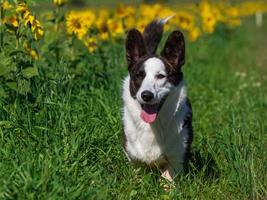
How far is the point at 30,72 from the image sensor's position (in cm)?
552

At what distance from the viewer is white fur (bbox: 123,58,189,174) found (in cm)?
518

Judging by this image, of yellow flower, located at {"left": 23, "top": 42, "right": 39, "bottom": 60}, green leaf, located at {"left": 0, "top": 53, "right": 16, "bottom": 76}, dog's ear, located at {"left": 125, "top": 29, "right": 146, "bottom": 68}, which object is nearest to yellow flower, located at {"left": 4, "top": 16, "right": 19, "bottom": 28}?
yellow flower, located at {"left": 23, "top": 42, "right": 39, "bottom": 60}

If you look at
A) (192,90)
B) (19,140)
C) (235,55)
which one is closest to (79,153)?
(19,140)

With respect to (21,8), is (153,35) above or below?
below

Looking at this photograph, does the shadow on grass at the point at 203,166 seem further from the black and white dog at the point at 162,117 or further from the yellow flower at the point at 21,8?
the yellow flower at the point at 21,8

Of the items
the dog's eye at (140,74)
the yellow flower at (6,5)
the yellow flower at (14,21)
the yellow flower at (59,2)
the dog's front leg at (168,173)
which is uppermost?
the yellow flower at (6,5)

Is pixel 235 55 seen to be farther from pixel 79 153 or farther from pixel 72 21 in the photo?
pixel 79 153

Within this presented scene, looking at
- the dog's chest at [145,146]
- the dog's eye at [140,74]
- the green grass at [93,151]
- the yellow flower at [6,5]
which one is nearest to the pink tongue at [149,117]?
the dog's chest at [145,146]

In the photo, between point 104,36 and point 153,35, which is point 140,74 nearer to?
point 153,35

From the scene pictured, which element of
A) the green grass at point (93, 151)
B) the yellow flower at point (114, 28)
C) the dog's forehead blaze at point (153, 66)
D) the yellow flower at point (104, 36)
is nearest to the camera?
the green grass at point (93, 151)

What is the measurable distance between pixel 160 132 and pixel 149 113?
0.75ft

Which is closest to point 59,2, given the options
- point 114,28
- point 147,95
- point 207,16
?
point 147,95

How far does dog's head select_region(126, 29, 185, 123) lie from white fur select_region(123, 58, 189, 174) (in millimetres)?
45

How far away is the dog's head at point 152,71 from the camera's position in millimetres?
4926
